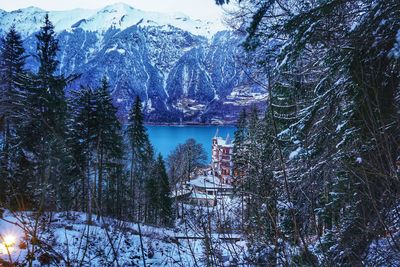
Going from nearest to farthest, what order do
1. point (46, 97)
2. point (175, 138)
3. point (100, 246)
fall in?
point (100, 246), point (46, 97), point (175, 138)

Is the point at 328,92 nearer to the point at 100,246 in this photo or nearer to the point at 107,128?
the point at 100,246

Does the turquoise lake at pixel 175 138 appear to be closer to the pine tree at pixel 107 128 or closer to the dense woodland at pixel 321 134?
the pine tree at pixel 107 128

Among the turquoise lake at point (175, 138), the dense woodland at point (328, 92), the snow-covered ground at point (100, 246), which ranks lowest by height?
the turquoise lake at point (175, 138)

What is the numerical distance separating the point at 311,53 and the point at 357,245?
253cm

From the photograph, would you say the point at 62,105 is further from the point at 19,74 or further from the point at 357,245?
the point at 357,245

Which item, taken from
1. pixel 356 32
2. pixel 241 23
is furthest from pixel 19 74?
pixel 356 32

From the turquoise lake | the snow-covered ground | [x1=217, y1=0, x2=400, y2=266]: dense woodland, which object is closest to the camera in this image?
the snow-covered ground

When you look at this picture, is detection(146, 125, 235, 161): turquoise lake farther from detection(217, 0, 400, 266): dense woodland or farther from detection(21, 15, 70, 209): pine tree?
detection(217, 0, 400, 266): dense woodland

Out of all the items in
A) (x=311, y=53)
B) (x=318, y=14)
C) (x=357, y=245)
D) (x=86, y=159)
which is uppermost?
(x=318, y=14)

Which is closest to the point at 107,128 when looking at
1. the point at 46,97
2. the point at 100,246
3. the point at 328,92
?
the point at 46,97

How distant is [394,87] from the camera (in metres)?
3.03

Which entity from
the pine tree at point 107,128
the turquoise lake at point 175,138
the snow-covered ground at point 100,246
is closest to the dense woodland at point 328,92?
the snow-covered ground at point 100,246

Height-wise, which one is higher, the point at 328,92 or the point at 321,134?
the point at 328,92

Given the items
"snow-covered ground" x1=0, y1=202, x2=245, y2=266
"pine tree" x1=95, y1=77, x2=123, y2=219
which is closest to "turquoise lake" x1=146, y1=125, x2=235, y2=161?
"pine tree" x1=95, y1=77, x2=123, y2=219
